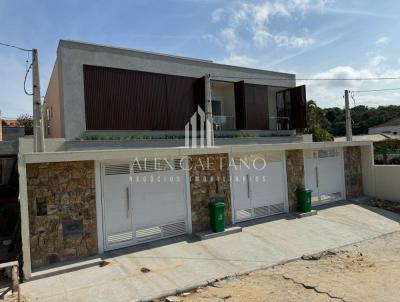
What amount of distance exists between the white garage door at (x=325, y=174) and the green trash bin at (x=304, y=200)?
1048 mm

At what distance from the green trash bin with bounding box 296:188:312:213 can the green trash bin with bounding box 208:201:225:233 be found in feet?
13.3

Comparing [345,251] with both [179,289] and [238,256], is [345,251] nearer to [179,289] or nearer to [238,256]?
[238,256]

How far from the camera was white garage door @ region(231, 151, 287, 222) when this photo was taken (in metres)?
11.4

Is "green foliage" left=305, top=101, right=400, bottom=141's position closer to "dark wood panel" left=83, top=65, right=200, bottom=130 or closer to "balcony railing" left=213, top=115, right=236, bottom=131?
"balcony railing" left=213, top=115, right=236, bottom=131

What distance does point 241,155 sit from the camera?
11555 mm

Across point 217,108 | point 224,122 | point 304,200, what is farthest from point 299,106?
point 304,200

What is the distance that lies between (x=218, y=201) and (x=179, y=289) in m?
4.20

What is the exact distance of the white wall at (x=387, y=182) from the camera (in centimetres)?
1435

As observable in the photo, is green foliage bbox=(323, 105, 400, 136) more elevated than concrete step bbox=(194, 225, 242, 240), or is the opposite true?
green foliage bbox=(323, 105, 400, 136)

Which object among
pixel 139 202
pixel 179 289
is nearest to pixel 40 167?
pixel 139 202


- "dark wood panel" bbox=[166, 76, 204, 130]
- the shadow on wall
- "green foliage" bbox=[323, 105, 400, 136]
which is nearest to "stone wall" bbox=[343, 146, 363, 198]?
"dark wood panel" bbox=[166, 76, 204, 130]

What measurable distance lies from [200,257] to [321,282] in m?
3.13

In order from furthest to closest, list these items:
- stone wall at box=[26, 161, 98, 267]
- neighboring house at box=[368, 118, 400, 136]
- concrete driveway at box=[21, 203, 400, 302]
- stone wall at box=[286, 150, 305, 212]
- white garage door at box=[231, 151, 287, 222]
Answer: neighboring house at box=[368, 118, 400, 136] < stone wall at box=[286, 150, 305, 212] < white garage door at box=[231, 151, 287, 222] < stone wall at box=[26, 161, 98, 267] < concrete driveway at box=[21, 203, 400, 302]

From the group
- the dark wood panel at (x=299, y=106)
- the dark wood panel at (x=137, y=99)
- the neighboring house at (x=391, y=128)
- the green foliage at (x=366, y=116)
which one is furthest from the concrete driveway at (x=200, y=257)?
the green foliage at (x=366, y=116)
